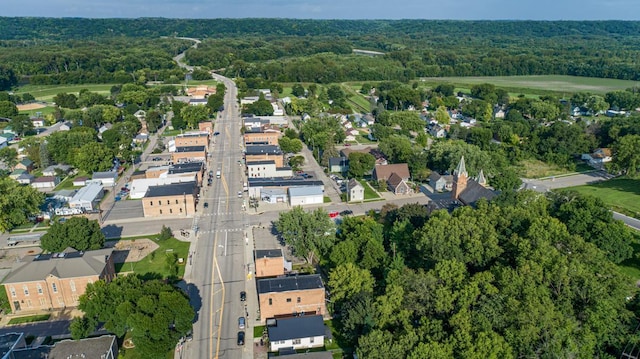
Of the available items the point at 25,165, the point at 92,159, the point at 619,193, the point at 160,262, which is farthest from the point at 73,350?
the point at 619,193

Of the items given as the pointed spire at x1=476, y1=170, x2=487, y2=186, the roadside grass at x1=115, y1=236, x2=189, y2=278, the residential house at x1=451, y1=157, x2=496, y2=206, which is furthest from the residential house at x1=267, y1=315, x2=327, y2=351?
the pointed spire at x1=476, y1=170, x2=487, y2=186

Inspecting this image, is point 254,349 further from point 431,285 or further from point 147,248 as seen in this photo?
point 147,248

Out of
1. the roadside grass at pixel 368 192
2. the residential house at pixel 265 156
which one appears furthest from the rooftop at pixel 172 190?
the roadside grass at pixel 368 192

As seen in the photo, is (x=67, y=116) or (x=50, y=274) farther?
(x=67, y=116)

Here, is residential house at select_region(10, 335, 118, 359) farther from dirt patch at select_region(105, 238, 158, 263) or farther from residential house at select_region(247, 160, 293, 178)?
residential house at select_region(247, 160, 293, 178)

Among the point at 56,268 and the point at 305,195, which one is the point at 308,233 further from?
the point at 56,268

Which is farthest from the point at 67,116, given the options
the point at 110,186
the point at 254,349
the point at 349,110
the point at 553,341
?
the point at 553,341

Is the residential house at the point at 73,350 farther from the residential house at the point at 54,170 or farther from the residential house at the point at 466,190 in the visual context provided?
the residential house at the point at 54,170
